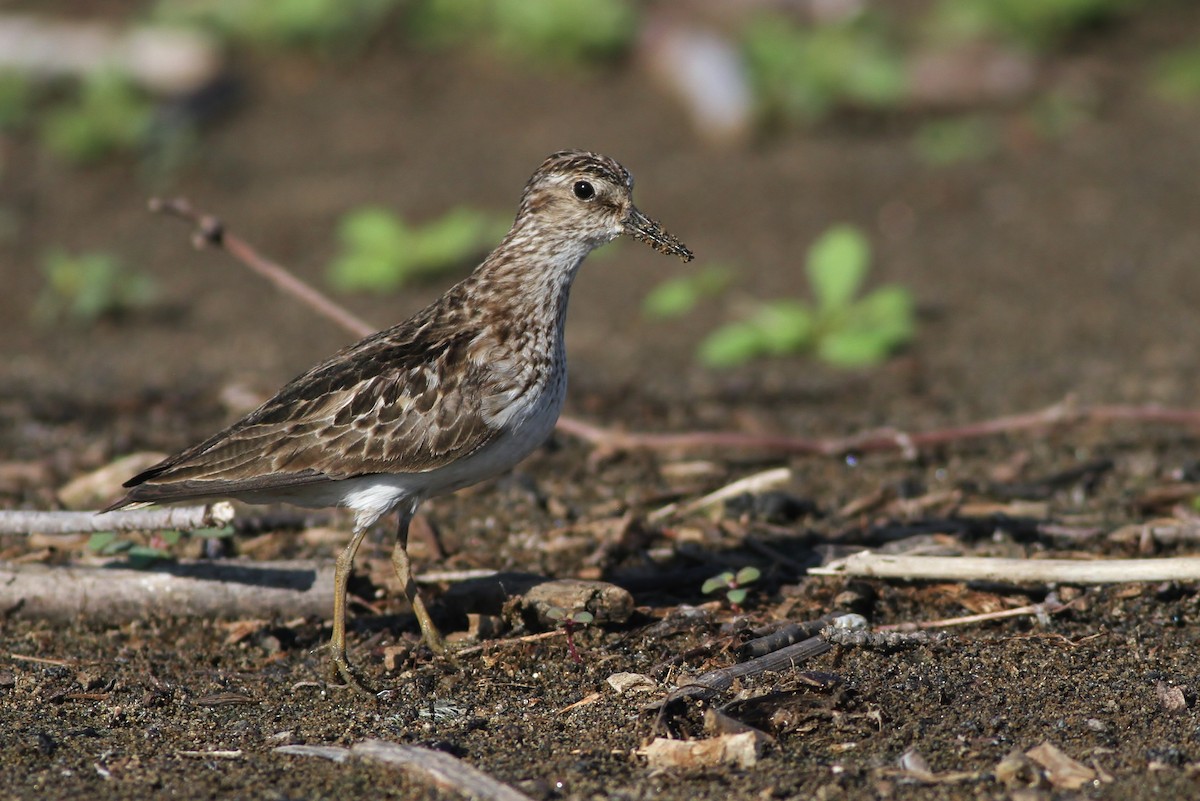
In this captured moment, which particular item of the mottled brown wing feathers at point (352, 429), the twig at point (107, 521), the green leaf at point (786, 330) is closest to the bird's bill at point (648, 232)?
the mottled brown wing feathers at point (352, 429)

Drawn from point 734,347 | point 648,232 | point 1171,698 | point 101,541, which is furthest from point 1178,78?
point 101,541

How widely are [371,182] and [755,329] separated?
18.3ft

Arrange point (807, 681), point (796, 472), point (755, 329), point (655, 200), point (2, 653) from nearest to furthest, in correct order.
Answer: point (807, 681)
point (2, 653)
point (796, 472)
point (755, 329)
point (655, 200)

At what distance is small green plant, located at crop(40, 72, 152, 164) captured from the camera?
14.0 m

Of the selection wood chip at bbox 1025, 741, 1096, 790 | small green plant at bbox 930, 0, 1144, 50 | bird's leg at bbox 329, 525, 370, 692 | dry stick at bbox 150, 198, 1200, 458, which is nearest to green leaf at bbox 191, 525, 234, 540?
bird's leg at bbox 329, 525, 370, 692

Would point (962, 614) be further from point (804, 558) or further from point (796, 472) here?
point (796, 472)

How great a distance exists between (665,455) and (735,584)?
203 centimetres

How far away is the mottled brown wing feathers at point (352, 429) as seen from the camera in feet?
18.6

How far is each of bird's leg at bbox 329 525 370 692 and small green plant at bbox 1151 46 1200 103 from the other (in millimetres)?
11788

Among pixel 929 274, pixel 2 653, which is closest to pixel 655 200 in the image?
pixel 929 274

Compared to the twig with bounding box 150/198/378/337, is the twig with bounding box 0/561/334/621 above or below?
below

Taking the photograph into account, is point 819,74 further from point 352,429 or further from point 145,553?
point 145,553

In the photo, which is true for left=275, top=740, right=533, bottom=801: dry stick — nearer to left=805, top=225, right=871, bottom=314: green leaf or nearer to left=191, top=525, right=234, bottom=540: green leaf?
left=191, top=525, right=234, bottom=540: green leaf

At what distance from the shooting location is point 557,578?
6.07 metres
